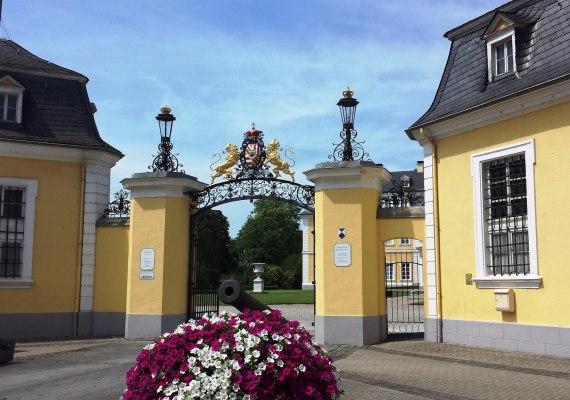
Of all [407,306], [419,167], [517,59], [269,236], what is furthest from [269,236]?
[517,59]

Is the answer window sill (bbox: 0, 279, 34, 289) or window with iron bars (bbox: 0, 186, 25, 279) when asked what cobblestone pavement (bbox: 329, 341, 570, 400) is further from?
window with iron bars (bbox: 0, 186, 25, 279)

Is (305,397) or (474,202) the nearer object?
(305,397)

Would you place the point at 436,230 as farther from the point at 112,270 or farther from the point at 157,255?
the point at 112,270

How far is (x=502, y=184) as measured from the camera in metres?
12.7

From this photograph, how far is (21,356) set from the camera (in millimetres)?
12711

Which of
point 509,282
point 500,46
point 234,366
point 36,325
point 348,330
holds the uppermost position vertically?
point 500,46

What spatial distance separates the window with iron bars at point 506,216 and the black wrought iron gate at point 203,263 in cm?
670

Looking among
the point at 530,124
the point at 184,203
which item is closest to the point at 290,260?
the point at 184,203

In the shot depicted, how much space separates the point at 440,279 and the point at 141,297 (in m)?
7.09

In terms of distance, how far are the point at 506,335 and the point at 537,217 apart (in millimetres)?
2369

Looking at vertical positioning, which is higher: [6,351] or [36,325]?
[36,325]

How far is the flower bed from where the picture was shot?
16.7ft

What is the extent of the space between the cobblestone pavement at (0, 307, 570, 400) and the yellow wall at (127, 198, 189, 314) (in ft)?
4.60

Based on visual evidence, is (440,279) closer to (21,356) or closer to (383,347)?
(383,347)
